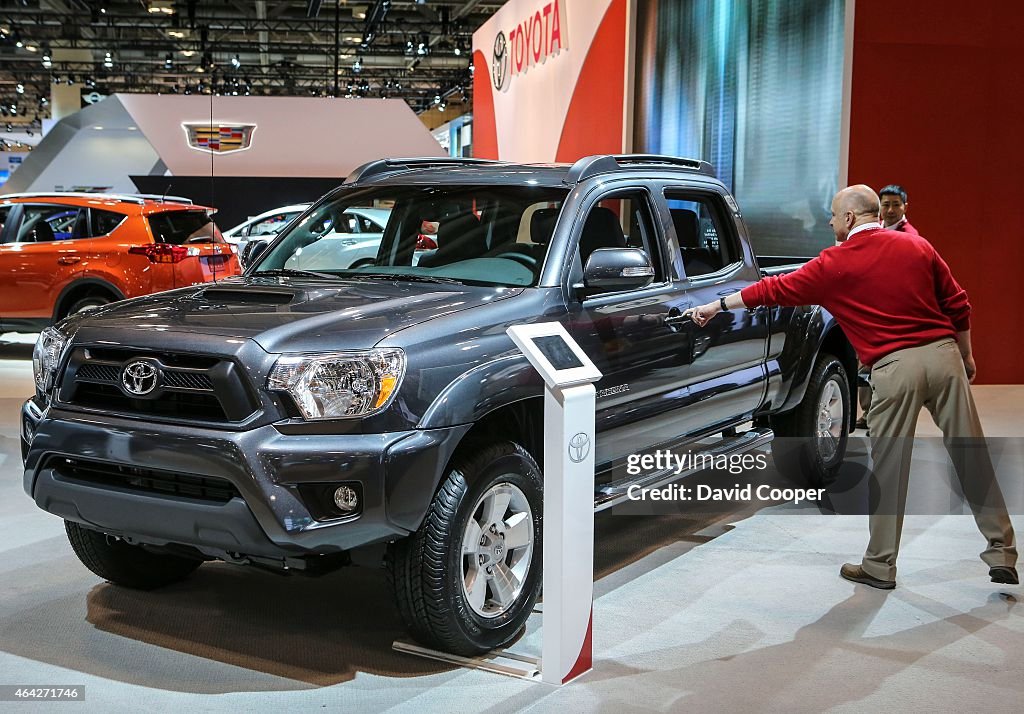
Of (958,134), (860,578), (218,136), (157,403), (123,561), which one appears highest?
(218,136)

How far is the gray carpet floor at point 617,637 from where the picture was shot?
369 centimetres

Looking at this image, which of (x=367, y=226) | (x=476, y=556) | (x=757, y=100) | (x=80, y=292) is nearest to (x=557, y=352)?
(x=476, y=556)

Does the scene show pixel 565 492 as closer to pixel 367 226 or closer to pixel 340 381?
pixel 340 381

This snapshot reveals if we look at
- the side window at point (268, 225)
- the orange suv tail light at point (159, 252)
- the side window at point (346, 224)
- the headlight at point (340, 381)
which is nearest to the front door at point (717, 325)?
the side window at point (346, 224)

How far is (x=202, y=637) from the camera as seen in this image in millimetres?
4188

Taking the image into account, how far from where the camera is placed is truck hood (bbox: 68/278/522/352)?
3.62 metres

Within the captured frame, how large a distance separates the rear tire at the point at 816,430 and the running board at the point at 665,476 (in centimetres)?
19

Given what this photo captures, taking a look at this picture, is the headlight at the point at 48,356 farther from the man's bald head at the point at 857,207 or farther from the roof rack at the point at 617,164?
the man's bald head at the point at 857,207

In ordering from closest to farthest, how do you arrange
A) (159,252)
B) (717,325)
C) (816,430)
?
(717,325), (816,430), (159,252)

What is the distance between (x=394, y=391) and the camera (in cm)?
357

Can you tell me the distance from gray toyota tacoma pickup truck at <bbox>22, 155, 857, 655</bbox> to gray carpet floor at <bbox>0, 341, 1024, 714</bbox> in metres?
0.29

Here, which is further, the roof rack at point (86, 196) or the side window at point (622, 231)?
the roof rack at point (86, 196)

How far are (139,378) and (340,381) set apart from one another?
0.71 m

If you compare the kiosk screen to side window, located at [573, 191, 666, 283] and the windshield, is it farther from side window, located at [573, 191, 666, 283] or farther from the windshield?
side window, located at [573, 191, 666, 283]
